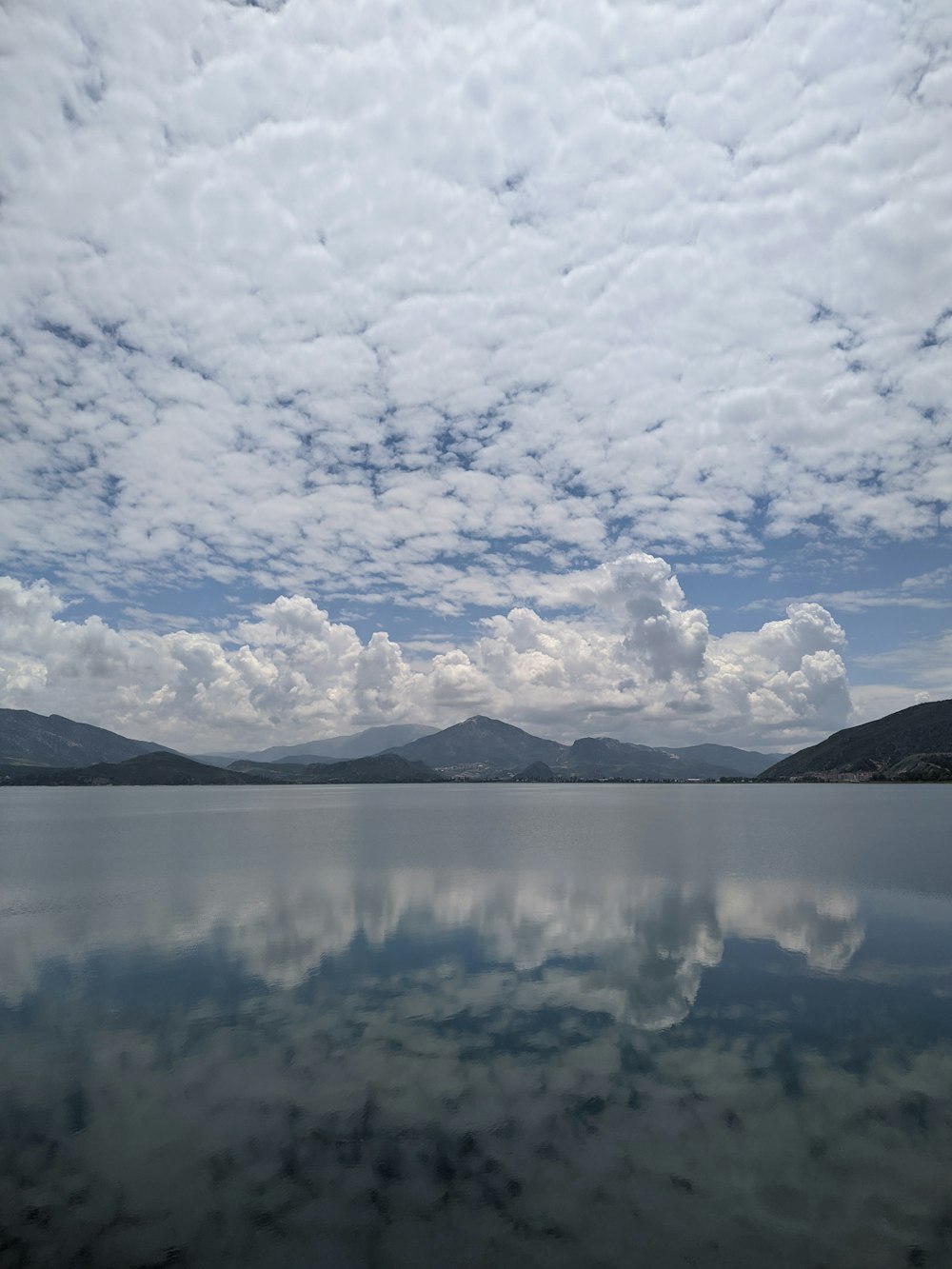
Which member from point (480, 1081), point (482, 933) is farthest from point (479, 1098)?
point (482, 933)

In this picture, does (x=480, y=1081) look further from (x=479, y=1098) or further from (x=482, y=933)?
(x=482, y=933)

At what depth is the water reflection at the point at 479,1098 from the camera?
56.5ft

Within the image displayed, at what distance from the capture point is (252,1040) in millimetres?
29578

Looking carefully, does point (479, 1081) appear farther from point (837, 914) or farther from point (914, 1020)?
point (837, 914)

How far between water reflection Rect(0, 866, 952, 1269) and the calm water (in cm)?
11

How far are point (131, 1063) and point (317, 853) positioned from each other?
2846 inches

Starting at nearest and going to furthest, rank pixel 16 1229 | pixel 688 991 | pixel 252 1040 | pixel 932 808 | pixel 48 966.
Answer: pixel 16 1229, pixel 252 1040, pixel 688 991, pixel 48 966, pixel 932 808

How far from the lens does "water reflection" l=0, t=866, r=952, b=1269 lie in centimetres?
1722

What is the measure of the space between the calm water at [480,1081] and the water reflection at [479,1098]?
0.37 ft

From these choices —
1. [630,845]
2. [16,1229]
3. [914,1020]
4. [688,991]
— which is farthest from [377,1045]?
[630,845]

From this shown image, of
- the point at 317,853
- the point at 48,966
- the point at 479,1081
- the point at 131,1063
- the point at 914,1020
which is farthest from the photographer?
the point at 317,853

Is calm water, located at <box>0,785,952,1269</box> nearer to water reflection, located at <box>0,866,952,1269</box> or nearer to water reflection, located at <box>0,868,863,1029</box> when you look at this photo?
water reflection, located at <box>0,866,952,1269</box>

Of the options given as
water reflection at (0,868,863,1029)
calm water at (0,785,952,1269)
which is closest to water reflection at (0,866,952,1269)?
calm water at (0,785,952,1269)

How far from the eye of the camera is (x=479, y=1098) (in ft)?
79.4
